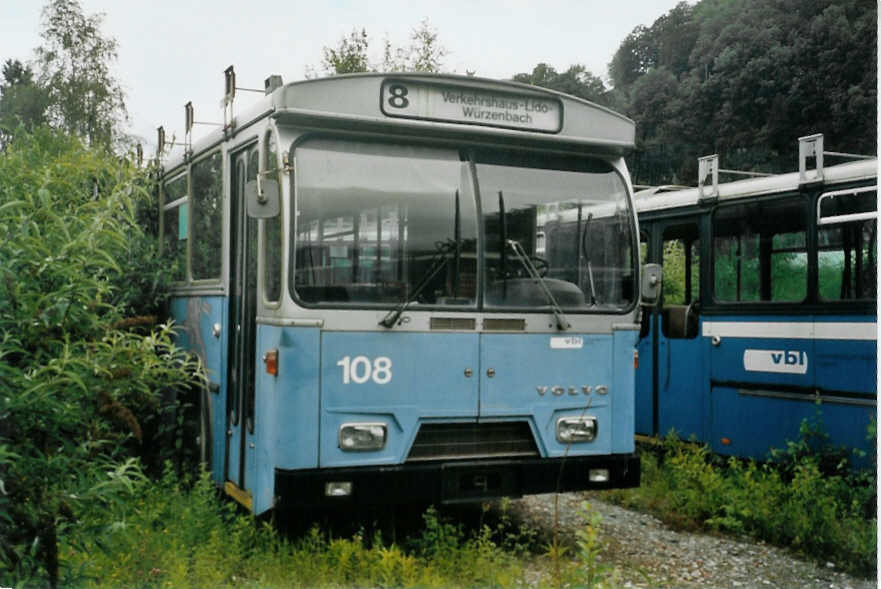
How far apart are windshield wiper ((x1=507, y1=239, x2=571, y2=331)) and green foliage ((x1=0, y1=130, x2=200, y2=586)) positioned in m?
2.22

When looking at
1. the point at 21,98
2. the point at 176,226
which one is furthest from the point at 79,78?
the point at 176,226

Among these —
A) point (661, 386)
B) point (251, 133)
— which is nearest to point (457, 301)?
point (251, 133)

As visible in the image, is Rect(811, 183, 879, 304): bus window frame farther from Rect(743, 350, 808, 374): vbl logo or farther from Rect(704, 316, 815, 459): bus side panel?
Rect(743, 350, 808, 374): vbl logo

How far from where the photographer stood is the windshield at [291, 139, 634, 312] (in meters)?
5.39

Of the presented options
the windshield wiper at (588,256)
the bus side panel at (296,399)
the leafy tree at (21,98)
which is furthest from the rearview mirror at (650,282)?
the leafy tree at (21,98)

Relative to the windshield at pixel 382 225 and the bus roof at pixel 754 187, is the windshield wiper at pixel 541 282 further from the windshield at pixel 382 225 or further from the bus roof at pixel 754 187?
the bus roof at pixel 754 187

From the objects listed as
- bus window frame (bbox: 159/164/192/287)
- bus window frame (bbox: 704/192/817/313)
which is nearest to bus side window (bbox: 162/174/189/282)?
bus window frame (bbox: 159/164/192/287)

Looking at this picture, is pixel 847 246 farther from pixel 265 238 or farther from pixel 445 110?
pixel 265 238

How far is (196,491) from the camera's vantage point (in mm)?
6129

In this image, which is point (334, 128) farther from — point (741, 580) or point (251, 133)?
point (741, 580)

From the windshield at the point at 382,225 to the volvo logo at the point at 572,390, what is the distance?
2.39 feet

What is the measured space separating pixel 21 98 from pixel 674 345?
5936mm

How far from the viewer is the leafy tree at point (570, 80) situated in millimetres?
6102

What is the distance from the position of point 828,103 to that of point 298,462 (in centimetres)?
468
